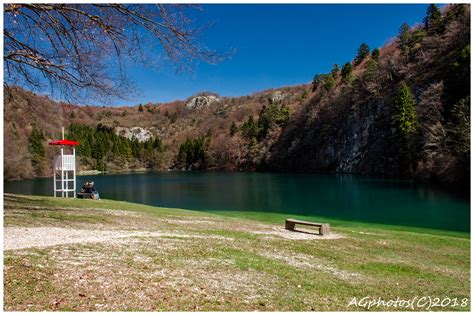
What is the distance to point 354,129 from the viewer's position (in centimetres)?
8694

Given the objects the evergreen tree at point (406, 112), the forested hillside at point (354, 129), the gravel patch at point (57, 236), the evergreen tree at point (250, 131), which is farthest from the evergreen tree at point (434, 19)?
the gravel patch at point (57, 236)

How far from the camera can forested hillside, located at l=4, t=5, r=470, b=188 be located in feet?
142

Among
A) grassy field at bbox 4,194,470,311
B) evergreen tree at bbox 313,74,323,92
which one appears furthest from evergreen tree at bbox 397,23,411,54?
grassy field at bbox 4,194,470,311

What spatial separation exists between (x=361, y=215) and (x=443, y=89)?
1498 inches

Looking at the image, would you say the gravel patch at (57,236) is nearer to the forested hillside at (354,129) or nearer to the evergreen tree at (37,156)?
the forested hillside at (354,129)

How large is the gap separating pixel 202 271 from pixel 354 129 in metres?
83.6

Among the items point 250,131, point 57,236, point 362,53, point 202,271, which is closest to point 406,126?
point 57,236

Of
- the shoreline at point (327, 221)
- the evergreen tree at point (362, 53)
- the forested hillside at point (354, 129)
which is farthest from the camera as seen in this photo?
the evergreen tree at point (362, 53)

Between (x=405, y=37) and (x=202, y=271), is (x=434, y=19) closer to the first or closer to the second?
(x=405, y=37)

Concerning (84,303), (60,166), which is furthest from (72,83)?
(60,166)

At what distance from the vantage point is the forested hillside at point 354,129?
43.2 m

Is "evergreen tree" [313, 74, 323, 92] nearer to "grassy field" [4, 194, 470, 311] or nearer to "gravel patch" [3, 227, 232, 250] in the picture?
"grassy field" [4, 194, 470, 311]

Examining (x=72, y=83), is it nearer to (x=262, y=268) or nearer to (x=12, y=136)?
(x=262, y=268)

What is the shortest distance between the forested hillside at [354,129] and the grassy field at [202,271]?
16.4ft
